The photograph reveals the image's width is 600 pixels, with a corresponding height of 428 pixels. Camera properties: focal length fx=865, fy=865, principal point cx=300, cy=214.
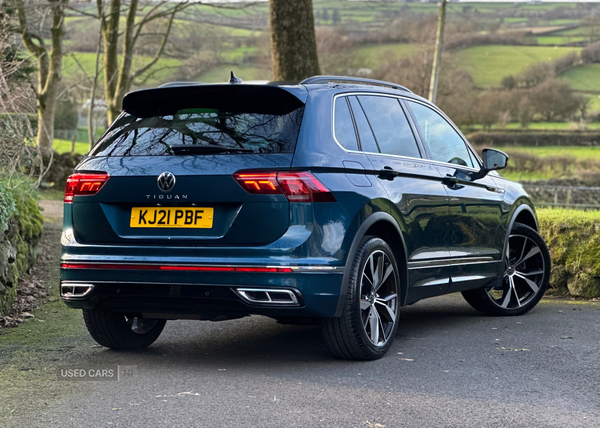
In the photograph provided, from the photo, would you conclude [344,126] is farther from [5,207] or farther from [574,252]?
[574,252]

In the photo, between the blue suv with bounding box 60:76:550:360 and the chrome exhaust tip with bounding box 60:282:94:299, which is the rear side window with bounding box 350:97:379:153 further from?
the chrome exhaust tip with bounding box 60:282:94:299

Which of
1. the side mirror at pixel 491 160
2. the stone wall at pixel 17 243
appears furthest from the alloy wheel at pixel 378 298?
the stone wall at pixel 17 243

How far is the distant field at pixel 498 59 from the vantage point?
8356 centimetres

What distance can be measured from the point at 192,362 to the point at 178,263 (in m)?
0.92

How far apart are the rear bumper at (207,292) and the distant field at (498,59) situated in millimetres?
77327

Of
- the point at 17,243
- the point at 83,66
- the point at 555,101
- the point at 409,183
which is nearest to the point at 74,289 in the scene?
the point at 409,183

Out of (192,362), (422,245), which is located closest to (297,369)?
(192,362)

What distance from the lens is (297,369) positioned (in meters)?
5.62

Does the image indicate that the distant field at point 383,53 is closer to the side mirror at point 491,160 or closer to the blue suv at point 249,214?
the side mirror at point 491,160

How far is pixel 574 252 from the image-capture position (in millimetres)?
9406

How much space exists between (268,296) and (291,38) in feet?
30.2

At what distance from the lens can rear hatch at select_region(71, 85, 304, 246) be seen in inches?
207

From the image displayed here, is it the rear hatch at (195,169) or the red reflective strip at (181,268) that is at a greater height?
the rear hatch at (195,169)

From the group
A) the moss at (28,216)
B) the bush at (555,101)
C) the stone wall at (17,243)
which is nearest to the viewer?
the stone wall at (17,243)
